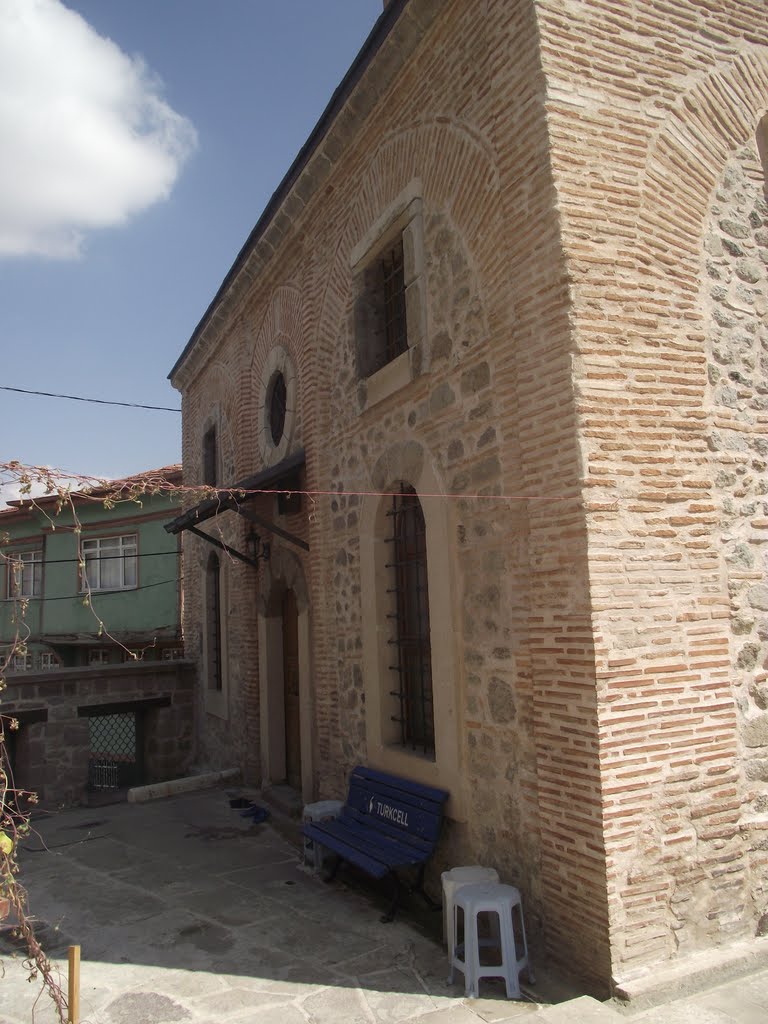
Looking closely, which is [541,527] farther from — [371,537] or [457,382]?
[371,537]

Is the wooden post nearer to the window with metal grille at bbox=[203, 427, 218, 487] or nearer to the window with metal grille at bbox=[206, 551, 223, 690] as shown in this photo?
the window with metal grille at bbox=[206, 551, 223, 690]

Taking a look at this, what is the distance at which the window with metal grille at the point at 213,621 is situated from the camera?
38.0 ft

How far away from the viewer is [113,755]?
14914 millimetres

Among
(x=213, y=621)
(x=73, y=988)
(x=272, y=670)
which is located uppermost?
(x=213, y=621)

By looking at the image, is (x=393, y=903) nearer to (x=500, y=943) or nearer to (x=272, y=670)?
(x=500, y=943)

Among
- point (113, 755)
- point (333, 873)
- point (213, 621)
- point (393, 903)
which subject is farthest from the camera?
point (113, 755)

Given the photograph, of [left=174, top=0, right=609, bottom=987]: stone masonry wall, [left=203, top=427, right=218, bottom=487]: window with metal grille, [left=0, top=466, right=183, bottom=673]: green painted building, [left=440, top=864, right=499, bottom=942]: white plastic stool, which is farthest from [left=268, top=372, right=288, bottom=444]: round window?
[left=0, top=466, right=183, bottom=673]: green painted building

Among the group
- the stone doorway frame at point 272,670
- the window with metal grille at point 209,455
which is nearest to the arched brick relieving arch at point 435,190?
the stone doorway frame at point 272,670

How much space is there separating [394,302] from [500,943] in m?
4.76

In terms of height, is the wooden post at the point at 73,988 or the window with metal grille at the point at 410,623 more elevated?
the window with metal grille at the point at 410,623

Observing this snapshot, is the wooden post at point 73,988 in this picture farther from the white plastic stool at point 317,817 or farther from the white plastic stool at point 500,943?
the white plastic stool at point 317,817

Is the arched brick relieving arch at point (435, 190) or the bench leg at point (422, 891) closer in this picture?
the arched brick relieving arch at point (435, 190)

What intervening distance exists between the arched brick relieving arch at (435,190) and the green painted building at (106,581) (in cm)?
977

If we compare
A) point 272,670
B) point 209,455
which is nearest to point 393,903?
point 272,670
